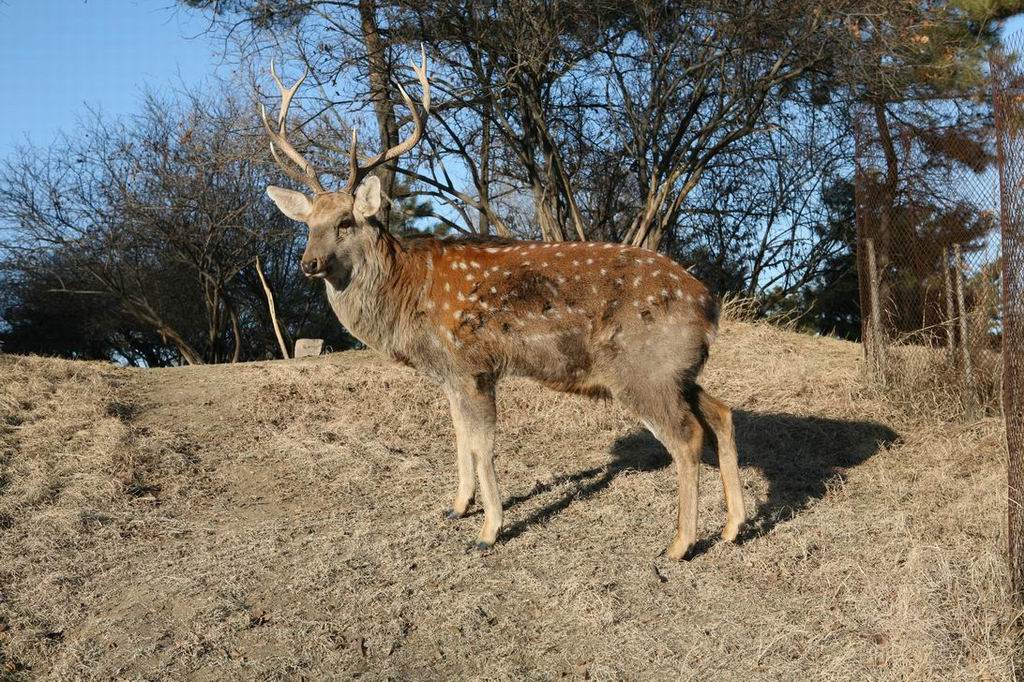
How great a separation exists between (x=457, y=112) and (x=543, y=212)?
1.75 m

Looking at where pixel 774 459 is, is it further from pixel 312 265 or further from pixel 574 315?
pixel 312 265

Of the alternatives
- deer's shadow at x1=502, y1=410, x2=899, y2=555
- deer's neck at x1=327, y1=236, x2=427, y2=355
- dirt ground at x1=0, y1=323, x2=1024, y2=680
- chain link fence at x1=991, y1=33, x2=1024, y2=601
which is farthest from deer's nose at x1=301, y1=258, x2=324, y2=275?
chain link fence at x1=991, y1=33, x2=1024, y2=601

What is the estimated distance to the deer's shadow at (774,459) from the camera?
717 cm

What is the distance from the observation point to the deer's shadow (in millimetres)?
7168

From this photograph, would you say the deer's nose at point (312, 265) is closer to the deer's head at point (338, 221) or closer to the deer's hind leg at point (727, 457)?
the deer's head at point (338, 221)

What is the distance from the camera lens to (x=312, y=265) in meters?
6.64

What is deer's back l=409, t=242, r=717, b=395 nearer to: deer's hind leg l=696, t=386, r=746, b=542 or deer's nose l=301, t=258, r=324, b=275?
deer's hind leg l=696, t=386, r=746, b=542

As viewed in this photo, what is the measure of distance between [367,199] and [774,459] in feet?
13.9

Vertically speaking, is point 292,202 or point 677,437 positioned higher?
point 292,202

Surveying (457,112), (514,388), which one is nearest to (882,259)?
(514,388)

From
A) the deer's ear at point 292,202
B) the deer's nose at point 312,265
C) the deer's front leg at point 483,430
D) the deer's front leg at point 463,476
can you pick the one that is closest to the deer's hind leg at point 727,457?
the deer's front leg at point 483,430

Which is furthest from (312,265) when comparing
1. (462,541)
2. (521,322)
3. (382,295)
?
(462,541)

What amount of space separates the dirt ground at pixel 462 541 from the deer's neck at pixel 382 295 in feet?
4.56

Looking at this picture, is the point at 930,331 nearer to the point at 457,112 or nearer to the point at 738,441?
the point at 738,441
